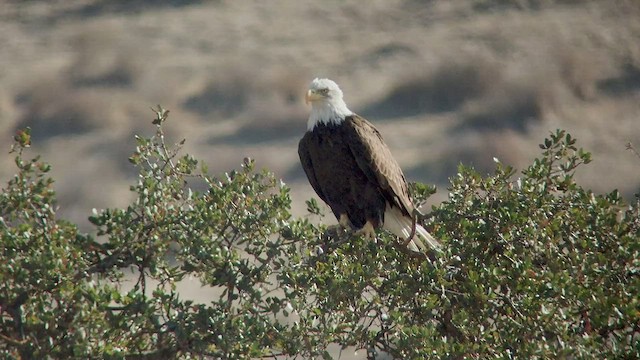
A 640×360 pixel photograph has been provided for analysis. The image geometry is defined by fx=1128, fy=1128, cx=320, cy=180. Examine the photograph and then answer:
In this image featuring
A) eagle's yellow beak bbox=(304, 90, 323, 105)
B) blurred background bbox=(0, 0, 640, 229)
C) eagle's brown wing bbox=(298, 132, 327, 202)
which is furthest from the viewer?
blurred background bbox=(0, 0, 640, 229)

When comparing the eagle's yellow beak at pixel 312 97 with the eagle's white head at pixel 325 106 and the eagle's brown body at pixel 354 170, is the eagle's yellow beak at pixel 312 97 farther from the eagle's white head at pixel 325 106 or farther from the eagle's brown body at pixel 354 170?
the eagle's brown body at pixel 354 170

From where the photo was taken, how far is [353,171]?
7746 mm

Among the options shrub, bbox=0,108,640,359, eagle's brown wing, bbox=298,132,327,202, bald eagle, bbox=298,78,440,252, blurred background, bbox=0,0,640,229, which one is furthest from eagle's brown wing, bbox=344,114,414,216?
blurred background, bbox=0,0,640,229

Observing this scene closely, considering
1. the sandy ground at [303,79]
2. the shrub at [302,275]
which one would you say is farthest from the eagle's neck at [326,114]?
the sandy ground at [303,79]

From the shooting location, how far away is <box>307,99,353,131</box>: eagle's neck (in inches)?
310

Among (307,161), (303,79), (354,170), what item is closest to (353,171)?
(354,170)

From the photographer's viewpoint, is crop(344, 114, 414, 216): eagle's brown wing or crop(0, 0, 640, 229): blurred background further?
crop(0, 0, 640, 229): blurred background

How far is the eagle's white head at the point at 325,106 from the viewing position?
310 inches

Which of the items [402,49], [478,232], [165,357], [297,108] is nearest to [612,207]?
[478,232]

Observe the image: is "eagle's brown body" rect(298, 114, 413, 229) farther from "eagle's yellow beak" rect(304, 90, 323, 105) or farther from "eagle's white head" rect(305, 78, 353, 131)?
"eagle's yellow beak" rect(304, 90, 323, 105)

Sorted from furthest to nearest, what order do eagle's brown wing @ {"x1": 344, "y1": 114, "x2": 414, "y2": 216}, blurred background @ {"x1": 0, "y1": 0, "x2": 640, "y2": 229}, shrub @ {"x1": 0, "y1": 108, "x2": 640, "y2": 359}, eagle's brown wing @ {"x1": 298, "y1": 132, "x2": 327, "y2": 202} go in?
blurred background @ {"x1": 0, "y1": 0, "x2": 640, "y2": 229} → eagle's brown wing @ {"x1": 298, "y1": 132, "x2": 327, "y2": 202} → eagle's brown wing @ {"x1": 344, "y1": 114, "x2": 414, "y2": 216} → shrub @ {"x1": 0, "y1": 108, "x2": 640, "y2": 359}

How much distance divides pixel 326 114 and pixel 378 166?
0.58 metres

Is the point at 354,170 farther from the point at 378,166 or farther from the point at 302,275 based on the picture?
the point at 302,275

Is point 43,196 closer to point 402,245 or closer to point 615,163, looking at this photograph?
point 402,245
